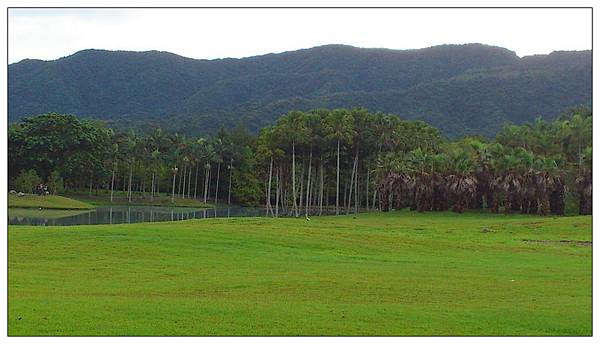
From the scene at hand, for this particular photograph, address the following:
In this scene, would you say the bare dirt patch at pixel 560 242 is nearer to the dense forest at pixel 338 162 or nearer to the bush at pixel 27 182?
the dense forest at pixel 338 162

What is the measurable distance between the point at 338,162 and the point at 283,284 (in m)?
68.2

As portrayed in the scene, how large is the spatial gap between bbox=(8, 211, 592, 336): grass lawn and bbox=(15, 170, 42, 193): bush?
65.9 meters

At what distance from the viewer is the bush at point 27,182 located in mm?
91244

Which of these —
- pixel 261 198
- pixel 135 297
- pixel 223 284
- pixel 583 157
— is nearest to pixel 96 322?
pixel 135 297

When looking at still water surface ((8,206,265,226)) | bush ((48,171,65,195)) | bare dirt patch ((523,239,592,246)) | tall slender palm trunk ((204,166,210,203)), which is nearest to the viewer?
bare dirt patch ((523,239,592,246))

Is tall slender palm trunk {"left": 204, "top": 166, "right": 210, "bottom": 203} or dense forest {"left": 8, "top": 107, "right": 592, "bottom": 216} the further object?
tall slender palm trunk {"left": 204, "top": 166, "right": 210, "bottom": 203}

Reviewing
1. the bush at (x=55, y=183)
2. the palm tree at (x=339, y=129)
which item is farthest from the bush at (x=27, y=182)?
the palm tree at (x=339, y=129)

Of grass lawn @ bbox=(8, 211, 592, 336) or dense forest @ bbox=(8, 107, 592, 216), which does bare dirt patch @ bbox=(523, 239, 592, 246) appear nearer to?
grass lawn @ bbox=(8, 211, 592, 336)

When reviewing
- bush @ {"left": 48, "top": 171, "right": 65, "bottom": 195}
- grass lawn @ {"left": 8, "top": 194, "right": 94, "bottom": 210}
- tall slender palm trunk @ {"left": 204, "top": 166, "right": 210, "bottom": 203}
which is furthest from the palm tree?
bush @ {"left": 48, "top": 171, "right": 65, "bottom": 195}

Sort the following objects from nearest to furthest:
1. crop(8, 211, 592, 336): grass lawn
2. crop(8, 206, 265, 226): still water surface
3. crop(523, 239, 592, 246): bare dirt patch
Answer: crop(8, 211, 592, 336): grass lawn → crop(523, 239, 592, 246): bare dirt patch → crop(8, 206, 265, 226): still water surface

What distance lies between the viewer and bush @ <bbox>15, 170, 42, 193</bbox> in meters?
91.2

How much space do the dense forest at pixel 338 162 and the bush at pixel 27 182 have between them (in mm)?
216

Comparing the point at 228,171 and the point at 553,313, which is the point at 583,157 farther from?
the point at 228,171

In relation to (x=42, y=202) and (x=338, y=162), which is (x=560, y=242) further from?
(x=42, y=202)
